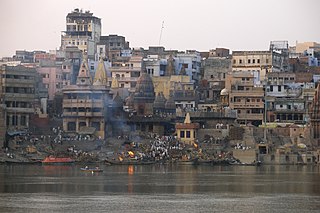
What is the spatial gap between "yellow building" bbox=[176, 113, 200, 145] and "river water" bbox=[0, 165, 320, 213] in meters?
8.09

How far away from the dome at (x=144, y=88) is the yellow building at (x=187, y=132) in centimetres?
817

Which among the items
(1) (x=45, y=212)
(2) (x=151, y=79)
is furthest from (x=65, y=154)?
(1) (x=45, y=212)

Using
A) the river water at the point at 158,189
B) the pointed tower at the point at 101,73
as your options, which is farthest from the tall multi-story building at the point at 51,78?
the river water at the point at 158,189

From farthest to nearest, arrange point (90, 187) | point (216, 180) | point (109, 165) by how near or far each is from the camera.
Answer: point (109, 165) → point (216, 180) → point (90, 187)

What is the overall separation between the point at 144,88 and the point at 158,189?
37.0m

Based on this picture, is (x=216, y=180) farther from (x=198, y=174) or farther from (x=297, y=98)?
(x=297, y=98)

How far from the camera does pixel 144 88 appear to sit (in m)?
96.6

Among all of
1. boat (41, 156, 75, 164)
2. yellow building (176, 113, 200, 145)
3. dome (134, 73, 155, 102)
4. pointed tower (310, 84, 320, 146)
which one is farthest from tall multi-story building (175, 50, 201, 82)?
boat (41, 156, 75, 164)

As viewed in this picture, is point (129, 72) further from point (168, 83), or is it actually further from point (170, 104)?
point (170, 104)

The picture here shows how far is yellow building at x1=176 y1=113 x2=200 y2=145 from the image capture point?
88.1 metres

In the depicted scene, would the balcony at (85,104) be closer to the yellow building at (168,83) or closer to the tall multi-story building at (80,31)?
the yellow building at (168,83)

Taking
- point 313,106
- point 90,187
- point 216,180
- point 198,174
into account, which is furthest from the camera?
point 313,106

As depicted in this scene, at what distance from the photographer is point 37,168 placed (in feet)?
253

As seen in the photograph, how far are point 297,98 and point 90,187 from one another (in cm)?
3795
